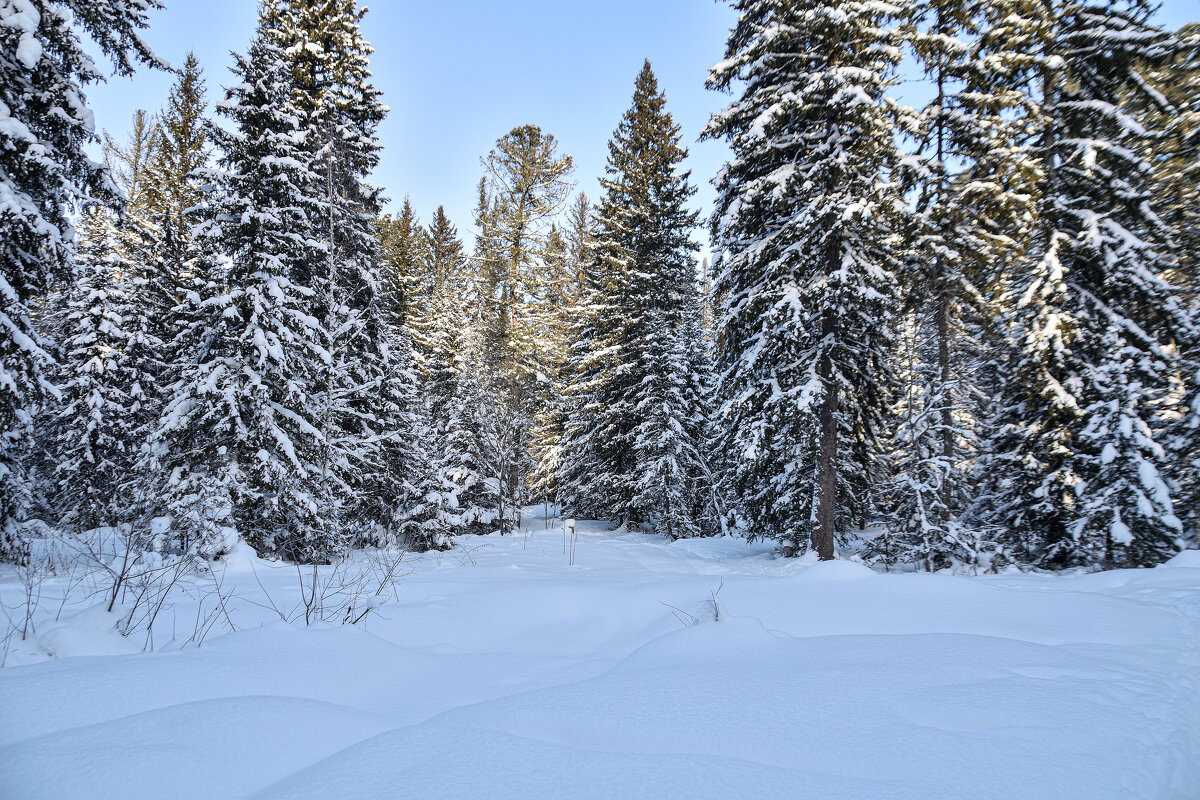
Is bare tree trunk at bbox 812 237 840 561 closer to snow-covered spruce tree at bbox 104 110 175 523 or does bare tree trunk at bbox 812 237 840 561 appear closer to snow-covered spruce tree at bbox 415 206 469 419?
snow-covered spruce tree at bbox 415 206 469 419

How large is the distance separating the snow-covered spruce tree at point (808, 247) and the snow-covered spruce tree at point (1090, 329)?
2557 mm

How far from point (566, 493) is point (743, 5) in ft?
54.3

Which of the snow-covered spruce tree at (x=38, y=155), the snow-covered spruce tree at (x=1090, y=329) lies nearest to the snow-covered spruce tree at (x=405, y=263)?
the snow-covered spruce tree at (x=38, y=155)

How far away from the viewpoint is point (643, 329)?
708 inches

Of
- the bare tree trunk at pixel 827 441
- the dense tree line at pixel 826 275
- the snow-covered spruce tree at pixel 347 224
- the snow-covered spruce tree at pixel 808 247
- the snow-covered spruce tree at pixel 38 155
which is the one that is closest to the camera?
the snow-covered spruce tree at pixel 38 155

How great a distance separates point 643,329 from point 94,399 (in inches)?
678

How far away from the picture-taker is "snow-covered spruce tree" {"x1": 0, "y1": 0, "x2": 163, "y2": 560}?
6.08 meters

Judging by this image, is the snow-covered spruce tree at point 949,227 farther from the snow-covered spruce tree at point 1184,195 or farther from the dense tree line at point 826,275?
the snow-covered spruce tree at point 1184,195

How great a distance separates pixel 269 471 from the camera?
9.71 metres

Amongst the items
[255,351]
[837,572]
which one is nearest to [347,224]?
[255,351]

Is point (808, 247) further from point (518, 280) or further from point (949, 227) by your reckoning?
point (518, 280)

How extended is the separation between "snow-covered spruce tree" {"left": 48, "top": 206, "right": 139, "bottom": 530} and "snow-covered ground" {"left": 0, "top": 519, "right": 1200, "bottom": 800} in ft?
52.5

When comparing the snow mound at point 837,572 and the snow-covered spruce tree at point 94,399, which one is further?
the snow-covered spruce tree at point 94,399

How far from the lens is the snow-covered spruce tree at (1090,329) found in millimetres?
8633
